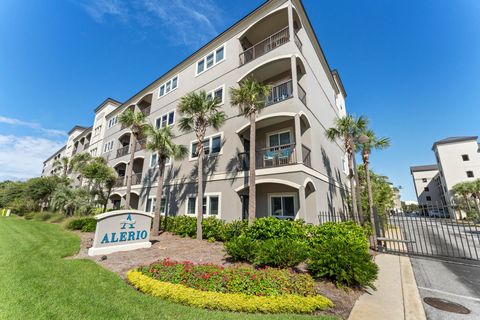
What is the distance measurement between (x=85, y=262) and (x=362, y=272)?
956 centimetres

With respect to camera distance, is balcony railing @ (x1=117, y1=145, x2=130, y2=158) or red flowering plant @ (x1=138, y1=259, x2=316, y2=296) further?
balcony railing @ (x1=117, y1=145, x2=130, y2=158)

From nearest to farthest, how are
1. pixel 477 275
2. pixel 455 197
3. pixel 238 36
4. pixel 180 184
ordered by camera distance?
pixel 477 275 → pixel 238 36 → pixel 180 184 → pixel 455 197

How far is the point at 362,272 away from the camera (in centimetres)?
547

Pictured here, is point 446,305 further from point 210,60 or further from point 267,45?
point 210,60

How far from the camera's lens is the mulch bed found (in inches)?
197

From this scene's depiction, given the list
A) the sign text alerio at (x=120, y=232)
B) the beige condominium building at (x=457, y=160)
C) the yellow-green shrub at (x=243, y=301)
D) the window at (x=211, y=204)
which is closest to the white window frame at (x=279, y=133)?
the window at (x=211, y=204)

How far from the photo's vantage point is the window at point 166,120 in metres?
20.5

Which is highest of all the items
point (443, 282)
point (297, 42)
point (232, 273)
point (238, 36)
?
point (238, 36)

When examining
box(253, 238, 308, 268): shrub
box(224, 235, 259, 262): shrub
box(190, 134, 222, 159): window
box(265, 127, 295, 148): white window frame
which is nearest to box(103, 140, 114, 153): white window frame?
box(190, 134, 222, 159): window

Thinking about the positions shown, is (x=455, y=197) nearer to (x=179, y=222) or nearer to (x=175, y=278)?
(x=179, y=222)

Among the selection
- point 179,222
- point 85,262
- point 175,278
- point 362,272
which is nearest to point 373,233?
point 362,272

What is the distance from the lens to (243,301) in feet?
14.8

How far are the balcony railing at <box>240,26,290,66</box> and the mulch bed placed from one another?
43.7 ft

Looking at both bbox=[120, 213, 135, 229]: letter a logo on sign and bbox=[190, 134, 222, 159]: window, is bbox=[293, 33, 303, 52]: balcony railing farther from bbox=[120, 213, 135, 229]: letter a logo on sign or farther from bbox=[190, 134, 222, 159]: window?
bbox=[120, 213, 135, 229]: letter a logo on sign
